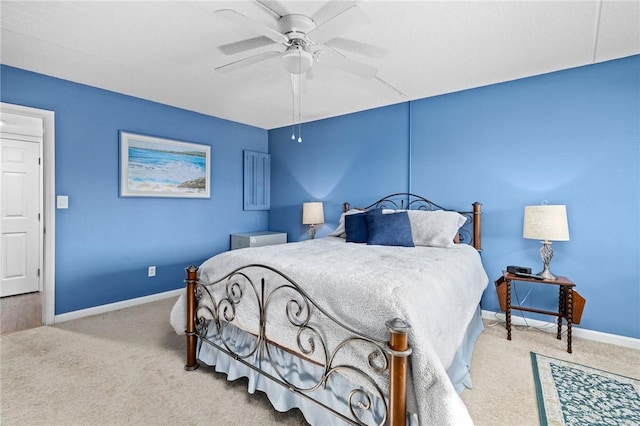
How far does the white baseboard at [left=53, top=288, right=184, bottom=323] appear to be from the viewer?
10.5 ft

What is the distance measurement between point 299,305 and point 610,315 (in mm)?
2869

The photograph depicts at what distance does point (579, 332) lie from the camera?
2.80 meters

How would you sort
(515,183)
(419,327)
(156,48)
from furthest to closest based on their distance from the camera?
(515,183) < (156,48) < (419,327)

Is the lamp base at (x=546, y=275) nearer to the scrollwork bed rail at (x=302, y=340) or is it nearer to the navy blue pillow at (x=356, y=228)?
the navy blue pillow at (x=356, y=228)

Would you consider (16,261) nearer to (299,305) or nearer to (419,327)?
(299,305)

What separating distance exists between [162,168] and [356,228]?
260 centimetres

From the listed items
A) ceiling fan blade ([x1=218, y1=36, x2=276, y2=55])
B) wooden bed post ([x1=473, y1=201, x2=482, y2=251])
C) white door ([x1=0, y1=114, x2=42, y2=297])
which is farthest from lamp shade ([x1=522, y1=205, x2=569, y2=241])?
white door ([x1=0, y1=114, x2=42, y2=297])

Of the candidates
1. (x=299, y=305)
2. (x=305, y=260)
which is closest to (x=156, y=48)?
(x=305, y=260)

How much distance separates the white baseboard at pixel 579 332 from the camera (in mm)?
2613

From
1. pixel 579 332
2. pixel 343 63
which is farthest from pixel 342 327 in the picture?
pixel 579 332

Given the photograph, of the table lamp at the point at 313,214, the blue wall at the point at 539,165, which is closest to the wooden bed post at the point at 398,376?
the blue wall at the point at 539,165

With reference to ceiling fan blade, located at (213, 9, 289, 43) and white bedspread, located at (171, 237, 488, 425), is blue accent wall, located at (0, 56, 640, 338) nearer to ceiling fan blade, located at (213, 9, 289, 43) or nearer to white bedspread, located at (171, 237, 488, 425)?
white bedspread, located at (171, 237, 488, 425)

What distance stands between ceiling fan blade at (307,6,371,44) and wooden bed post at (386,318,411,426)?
1588 millimetres

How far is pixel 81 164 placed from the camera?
10.8 feet
